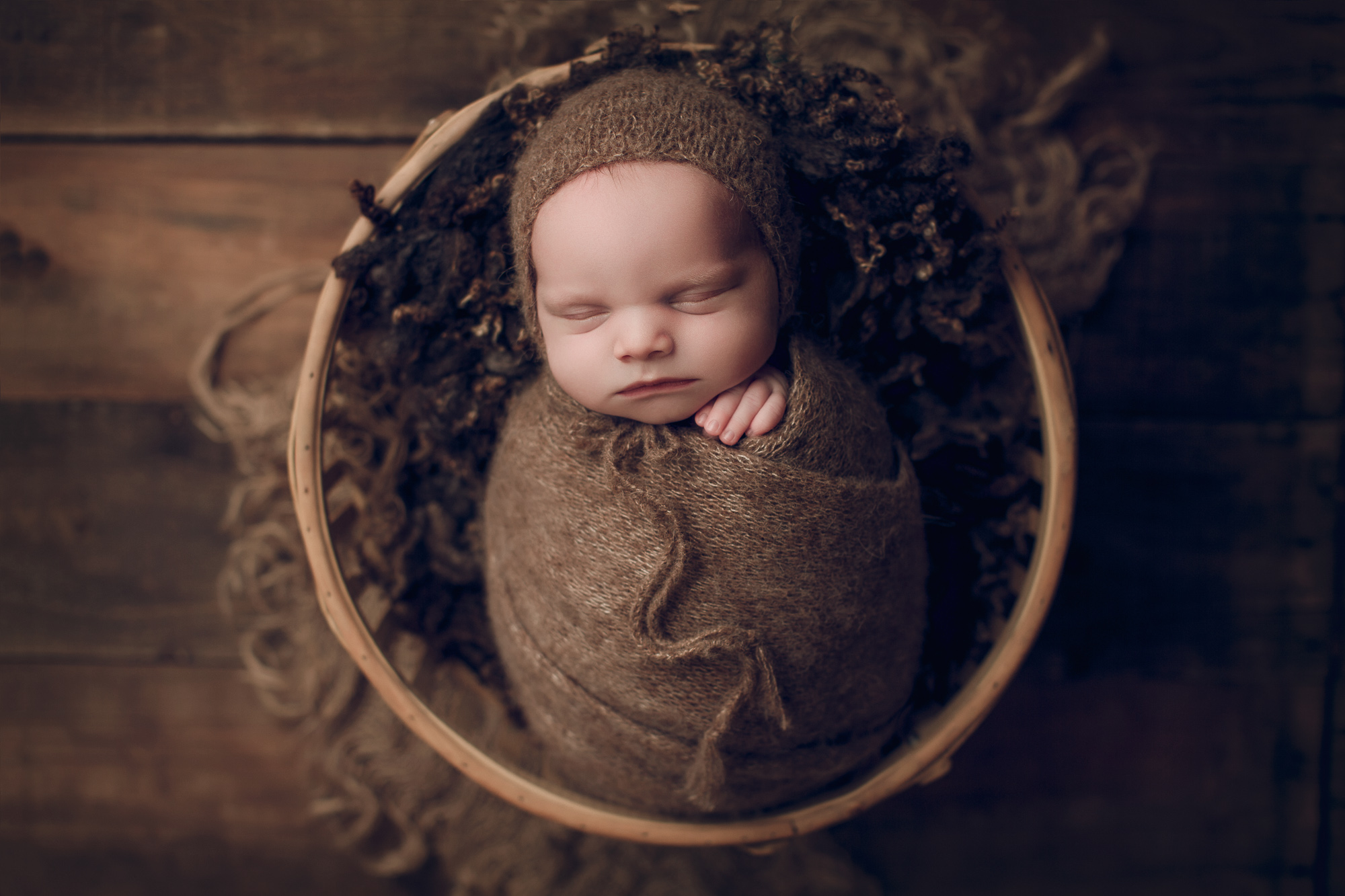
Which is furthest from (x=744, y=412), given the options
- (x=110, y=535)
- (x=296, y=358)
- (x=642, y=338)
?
(x=110, y=535)

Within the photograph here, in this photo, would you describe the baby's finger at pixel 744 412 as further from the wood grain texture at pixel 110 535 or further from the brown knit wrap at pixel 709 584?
the wood grain texture at pixel 110 535

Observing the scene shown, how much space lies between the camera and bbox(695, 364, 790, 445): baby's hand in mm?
614

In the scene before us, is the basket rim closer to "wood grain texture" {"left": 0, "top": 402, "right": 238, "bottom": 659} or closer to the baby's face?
the baby's face

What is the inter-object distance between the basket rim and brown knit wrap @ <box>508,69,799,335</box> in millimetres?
127

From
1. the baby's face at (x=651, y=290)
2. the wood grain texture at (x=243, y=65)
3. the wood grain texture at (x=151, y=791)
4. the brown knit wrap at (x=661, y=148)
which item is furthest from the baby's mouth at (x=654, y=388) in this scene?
the wood grain texture at (x=151, y=791)

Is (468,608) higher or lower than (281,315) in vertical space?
lower

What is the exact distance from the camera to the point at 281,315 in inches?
39.4

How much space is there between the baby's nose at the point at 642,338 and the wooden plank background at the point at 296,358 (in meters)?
0.59

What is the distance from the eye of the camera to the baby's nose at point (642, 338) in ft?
1.83

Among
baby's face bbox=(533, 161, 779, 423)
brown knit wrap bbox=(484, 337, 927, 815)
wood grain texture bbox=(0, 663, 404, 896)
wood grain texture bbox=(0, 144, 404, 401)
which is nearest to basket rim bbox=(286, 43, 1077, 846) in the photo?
brown knit wrap bbox=(484, 337, 927, 815)

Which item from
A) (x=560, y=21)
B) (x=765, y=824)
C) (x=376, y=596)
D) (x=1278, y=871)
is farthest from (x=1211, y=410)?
(x=376, y=596)

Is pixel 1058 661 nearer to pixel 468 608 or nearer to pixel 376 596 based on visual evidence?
pixel 468 608

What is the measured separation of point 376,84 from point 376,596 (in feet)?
2.12

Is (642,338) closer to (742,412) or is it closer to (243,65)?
(742,412)
